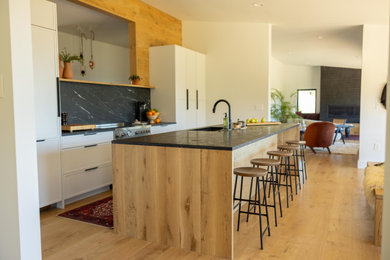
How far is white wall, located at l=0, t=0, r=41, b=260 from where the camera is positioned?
1.76m

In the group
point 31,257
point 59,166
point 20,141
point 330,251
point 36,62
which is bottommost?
point 330,251

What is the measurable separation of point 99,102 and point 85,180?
54.8 inches

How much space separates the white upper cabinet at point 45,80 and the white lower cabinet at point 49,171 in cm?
10

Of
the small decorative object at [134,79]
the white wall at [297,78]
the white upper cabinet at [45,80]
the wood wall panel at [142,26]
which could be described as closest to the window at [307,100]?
the white wall at [297,78]

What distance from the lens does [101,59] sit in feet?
24.9

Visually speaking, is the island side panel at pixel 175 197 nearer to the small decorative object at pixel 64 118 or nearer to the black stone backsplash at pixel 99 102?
the small decorative object at pixel 64 118

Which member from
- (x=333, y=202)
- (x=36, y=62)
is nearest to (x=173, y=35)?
(x=36, y=62)

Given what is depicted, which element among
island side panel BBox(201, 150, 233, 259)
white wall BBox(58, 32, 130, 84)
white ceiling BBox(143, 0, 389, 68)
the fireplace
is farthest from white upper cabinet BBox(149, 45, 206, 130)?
the fireplace

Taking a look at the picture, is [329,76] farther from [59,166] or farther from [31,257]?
[31,257]

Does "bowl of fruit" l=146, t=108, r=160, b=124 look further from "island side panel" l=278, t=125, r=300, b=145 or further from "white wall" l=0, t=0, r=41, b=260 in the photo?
"white wall" l=0, t=0, r=41, b=260

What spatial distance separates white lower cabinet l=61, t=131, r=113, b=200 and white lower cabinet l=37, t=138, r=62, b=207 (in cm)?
7

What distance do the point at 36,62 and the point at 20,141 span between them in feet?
5.90

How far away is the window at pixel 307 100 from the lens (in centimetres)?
1346

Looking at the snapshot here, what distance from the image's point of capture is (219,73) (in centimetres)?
665
